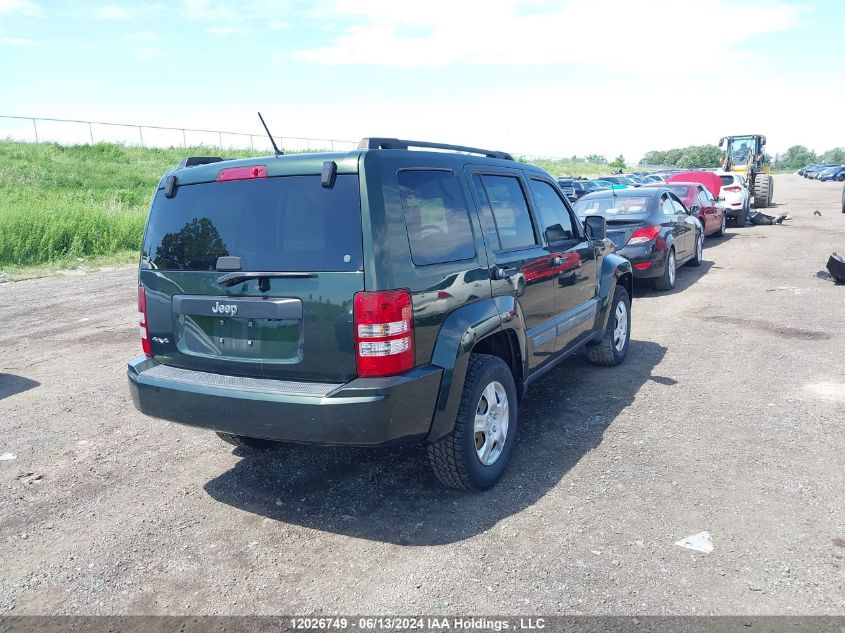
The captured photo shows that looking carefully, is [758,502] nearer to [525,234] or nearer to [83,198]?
[525,234]

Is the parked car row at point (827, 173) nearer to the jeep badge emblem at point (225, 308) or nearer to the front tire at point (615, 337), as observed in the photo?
the front tire at point (615, 337)

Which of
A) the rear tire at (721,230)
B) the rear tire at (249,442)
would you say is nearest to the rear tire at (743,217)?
the rear tire at (721,230)

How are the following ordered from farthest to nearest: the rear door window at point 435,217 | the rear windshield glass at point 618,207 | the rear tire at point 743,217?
1. the rear tire at point 743,217
2. the rear windshield glass at point 618,207
3. the rear door window at point 435,217

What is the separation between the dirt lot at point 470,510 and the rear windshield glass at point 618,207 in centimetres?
470

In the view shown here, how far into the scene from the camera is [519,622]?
2.84 meters

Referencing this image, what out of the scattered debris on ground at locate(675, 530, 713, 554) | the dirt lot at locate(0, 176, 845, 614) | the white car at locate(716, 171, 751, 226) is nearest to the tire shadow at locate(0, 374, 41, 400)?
the dirt lot at locate(0, 176, 845, 614)

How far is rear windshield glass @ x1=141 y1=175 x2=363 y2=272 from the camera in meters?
3.34

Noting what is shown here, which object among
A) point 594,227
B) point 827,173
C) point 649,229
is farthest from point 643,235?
point 827,173

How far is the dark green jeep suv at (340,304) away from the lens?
3.30 meters

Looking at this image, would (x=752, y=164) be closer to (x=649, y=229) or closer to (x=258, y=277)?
(x=649, y=229)

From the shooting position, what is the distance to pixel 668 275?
1079 centimetres

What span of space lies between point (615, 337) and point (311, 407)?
13.7ft

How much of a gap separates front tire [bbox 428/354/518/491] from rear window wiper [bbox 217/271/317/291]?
1156mm

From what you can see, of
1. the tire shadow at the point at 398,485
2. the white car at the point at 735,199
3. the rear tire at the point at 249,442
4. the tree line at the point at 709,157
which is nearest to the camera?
the tire shadow at the point at 398,485
